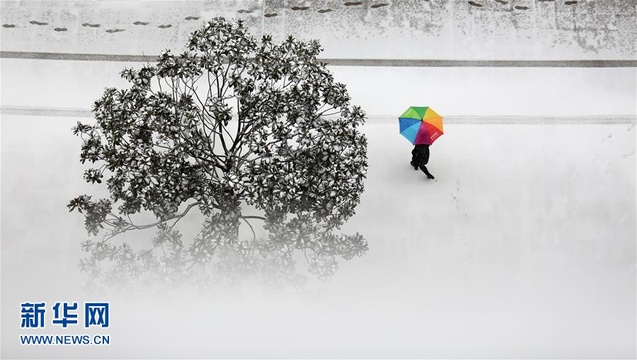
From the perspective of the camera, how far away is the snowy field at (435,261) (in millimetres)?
9625

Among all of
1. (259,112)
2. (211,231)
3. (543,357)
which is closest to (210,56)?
(259,112)

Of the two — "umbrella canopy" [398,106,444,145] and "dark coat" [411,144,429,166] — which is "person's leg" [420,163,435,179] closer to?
"dark coat" [411,144,429,166]

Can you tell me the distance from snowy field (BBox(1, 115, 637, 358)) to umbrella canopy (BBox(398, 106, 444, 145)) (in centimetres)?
103

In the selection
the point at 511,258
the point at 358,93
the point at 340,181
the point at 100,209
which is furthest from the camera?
the point at 358,93

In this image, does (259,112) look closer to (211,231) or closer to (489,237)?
(211,231)

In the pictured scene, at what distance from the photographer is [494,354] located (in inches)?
376

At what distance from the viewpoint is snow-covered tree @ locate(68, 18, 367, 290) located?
9.09 m

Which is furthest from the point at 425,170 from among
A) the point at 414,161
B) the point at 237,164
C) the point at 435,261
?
the point at 237,164

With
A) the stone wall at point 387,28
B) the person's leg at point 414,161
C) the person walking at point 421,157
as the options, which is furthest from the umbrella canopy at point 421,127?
the stone wall at point 387,28

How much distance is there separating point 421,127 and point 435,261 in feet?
5.74

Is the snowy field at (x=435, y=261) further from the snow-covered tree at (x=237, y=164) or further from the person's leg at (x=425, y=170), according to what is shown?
the snow-covered tree at (x=237, y=164)

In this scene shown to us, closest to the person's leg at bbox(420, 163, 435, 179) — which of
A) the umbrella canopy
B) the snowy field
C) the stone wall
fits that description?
the snowy field

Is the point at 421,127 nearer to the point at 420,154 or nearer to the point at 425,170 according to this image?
the point at 420,154

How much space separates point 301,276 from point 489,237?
2957 mm
